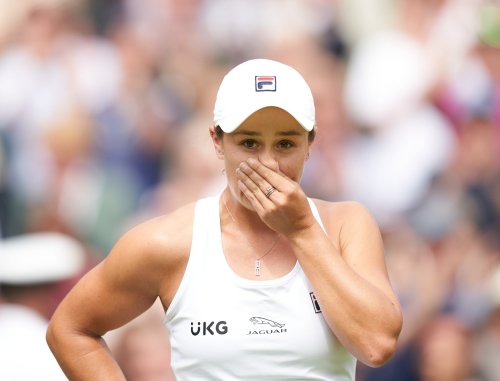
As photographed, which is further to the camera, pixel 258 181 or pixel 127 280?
pixel 127 280

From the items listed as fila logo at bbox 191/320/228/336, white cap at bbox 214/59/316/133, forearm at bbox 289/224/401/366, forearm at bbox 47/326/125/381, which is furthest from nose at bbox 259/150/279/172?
forearm at bbox 47/326/125/381

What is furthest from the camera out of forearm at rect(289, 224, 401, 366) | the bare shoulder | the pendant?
the bare shoulder

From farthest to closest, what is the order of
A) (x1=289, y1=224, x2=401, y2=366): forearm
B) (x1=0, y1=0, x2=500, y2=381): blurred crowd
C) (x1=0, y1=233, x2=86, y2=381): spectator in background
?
(x1=0, y1=0, x2=500, y2=381): blurred crowd → (x1=0, y1=233, x2=86, y2=381): spectator in background → (x1=289, y1=224, x2=401, y2=366): forearm

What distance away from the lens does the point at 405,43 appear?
8445mm

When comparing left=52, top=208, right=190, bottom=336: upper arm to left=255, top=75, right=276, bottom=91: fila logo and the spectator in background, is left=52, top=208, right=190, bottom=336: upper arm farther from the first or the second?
the spectator in background

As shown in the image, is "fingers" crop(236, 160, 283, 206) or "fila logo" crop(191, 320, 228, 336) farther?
"fila logo" crop(191, 320, 228, 336)

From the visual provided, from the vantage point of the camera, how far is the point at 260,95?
3430 mm

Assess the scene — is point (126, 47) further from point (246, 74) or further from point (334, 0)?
point (246, 74)

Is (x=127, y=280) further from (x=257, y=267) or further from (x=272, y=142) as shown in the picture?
(x=272, y=142)

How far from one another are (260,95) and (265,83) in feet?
0.21

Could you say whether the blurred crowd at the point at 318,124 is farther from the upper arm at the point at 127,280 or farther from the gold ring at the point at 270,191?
the gold ring at the point at 270,191

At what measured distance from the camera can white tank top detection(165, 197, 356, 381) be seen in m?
3.47

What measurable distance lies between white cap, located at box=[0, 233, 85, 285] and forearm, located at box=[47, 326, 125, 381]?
8.71 feet

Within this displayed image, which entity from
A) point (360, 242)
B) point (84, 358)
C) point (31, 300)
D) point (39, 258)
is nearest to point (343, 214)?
point (360, 242)
